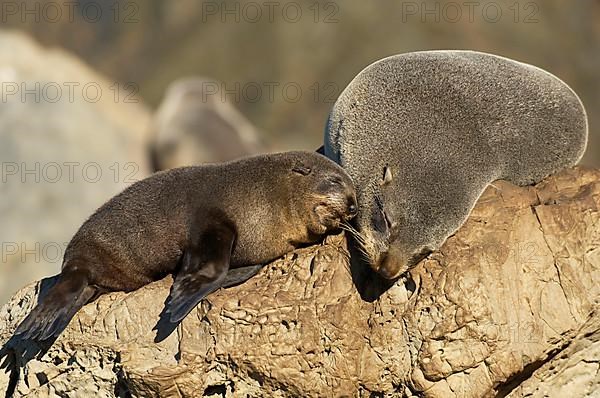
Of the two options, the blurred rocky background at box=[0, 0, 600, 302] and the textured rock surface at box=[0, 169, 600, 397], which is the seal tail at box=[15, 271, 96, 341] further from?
the blurred rocky background at box=[0, 0, 600, 302]

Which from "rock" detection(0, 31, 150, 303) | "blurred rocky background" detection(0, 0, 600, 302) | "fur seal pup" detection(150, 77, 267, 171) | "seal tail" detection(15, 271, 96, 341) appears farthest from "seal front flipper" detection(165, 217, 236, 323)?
"blurred rocky background" detection(0, 0, 600, 302)

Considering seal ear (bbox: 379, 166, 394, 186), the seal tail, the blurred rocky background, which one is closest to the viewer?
the seal tail

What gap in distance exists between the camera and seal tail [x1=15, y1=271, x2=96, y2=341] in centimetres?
555

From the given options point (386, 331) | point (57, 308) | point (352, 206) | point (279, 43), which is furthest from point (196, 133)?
point (386, 331)

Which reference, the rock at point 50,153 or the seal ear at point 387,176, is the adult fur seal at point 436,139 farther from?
the rock at point 50,153

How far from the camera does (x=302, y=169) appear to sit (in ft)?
20.8

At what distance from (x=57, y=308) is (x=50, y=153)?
7891 millimetres

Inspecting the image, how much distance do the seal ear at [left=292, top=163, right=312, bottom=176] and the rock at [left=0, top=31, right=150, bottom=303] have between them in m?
5.45

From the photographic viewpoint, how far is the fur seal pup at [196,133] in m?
16.7

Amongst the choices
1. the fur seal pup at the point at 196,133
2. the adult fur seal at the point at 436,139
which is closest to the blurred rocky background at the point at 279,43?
the fur seal pup at the point at 196,133

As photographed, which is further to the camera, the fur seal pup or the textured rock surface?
the fur seal pup

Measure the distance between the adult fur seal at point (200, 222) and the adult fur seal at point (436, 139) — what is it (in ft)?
0.93

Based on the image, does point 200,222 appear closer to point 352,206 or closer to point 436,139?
point 352,206

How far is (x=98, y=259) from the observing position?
6055 mm
